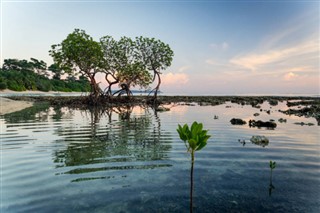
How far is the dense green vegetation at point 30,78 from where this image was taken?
9044 cm

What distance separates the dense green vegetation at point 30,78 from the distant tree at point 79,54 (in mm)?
56738

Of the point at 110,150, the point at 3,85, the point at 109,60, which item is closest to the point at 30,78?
the point at 3,85

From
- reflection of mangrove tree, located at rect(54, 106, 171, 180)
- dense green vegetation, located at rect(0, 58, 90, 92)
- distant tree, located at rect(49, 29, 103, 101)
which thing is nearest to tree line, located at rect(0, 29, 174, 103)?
distant tree, located at rect(49, 29, 103, 101)

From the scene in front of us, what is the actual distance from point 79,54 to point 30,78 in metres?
79.9

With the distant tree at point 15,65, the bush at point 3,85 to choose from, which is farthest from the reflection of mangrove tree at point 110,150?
the distant tree at point 15,65

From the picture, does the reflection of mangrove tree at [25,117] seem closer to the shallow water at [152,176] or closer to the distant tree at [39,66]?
the shallow water at [152,176]

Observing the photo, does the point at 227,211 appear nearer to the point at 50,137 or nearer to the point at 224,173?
the point at 224,173

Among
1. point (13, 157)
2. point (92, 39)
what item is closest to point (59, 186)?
point (13, 157)

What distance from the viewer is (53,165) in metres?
8.53

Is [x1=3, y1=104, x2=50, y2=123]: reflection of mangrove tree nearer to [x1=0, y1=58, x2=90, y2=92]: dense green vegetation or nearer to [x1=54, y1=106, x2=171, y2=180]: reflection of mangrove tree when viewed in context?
[x1=54, y1=106, x2=171, y2=180]: reflection of mangrove tree

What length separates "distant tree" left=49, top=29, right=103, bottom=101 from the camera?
3912 centimetres

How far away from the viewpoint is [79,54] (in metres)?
39.6

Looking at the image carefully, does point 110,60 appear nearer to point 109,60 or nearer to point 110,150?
point 109,60

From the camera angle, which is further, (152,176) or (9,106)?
(9,106)
